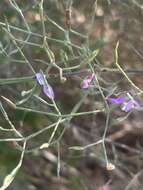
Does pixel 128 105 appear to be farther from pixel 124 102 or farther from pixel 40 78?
pixel 40 78

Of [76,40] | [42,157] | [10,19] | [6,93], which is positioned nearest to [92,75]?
[6,93]

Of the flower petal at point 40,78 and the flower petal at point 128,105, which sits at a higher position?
the flower petal at point 40,78

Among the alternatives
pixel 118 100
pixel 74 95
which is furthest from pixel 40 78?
pixel 74 95

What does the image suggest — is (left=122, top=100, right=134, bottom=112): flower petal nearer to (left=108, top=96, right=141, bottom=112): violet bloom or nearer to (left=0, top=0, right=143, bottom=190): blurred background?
(left=108, top=96, right=141, bottom=112): violet bloom

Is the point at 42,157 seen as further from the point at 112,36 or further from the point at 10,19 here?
the point at 10,19

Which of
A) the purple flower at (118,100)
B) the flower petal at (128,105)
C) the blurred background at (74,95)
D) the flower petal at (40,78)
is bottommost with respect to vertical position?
the blurred background at (74,95)

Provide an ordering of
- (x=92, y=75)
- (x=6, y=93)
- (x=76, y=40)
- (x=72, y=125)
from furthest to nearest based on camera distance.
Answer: (x=72, y=125) < (x=76, y=40) < (x=6, y=93) < (x=92, y=75)

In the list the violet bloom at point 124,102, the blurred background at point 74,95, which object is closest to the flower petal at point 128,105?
the violet bloom at point 124,102

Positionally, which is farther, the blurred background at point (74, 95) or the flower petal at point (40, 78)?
the blurred background at point (74, 95)

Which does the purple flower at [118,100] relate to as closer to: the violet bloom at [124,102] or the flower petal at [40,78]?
the violet bloom at [124,102]
